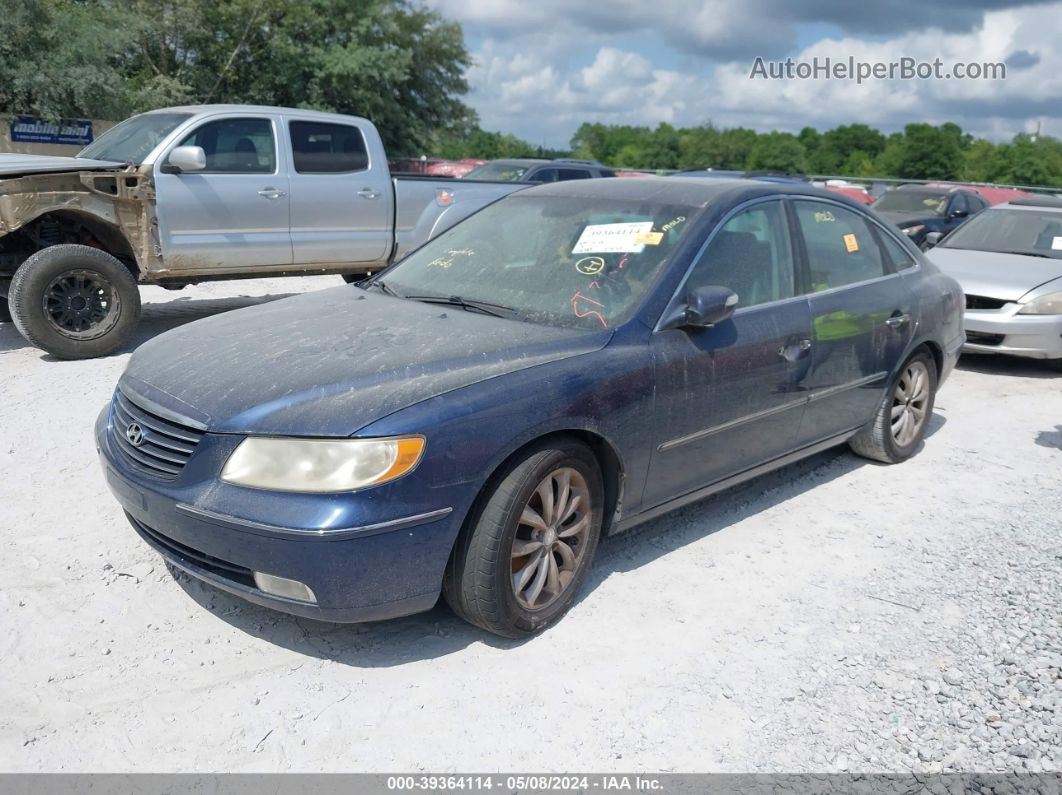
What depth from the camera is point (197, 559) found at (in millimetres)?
3277

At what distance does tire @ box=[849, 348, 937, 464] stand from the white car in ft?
9.43

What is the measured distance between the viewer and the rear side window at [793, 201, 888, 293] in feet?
15.6

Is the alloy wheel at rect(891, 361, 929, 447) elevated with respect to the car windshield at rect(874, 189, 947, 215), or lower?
lower

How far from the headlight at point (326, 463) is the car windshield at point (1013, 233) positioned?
8.20 m

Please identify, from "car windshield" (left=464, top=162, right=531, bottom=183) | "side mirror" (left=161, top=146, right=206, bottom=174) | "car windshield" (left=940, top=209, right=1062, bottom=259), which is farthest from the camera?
"car windshield" (left=464, top=162, right=531, bottom=183)

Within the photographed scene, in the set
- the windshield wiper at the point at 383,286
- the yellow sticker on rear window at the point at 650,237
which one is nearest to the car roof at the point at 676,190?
the yellow sticker on rear window at the point at 650,237

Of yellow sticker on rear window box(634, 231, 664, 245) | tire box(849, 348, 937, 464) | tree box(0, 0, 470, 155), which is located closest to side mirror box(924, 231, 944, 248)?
tire box(849, 348, 937, 464)

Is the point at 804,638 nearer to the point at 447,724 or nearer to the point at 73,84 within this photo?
the point at 447,724

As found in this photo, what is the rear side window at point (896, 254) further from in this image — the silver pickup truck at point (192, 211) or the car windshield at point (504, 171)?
the car windshield at point (504, 171)

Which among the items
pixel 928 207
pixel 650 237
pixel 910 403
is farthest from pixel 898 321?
pixel 928 207

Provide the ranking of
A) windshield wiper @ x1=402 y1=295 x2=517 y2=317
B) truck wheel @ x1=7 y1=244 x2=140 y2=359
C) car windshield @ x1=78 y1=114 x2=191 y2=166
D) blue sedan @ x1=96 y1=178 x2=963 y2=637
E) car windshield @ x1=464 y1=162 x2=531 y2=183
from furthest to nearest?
1. car windshield @ x1=464 y1=162 x2=531 y2=183
2. car windshield @ x1=78 y1=114 x2=191 y2=166
3. truck wheel @ x1=7 y1=244 x2=140 y2=359
4. windshield wiper @ x1=402 y1=295 x2=517 y2=317
5. blue sedan @ x1=96 y1=178 x2=963 y2=637

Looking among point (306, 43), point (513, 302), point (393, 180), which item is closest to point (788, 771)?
point (513, 302)

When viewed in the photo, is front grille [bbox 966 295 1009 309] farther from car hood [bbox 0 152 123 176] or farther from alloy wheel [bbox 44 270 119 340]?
car hood [bbox 0 152 123 176]

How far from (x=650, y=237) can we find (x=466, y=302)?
85cm
